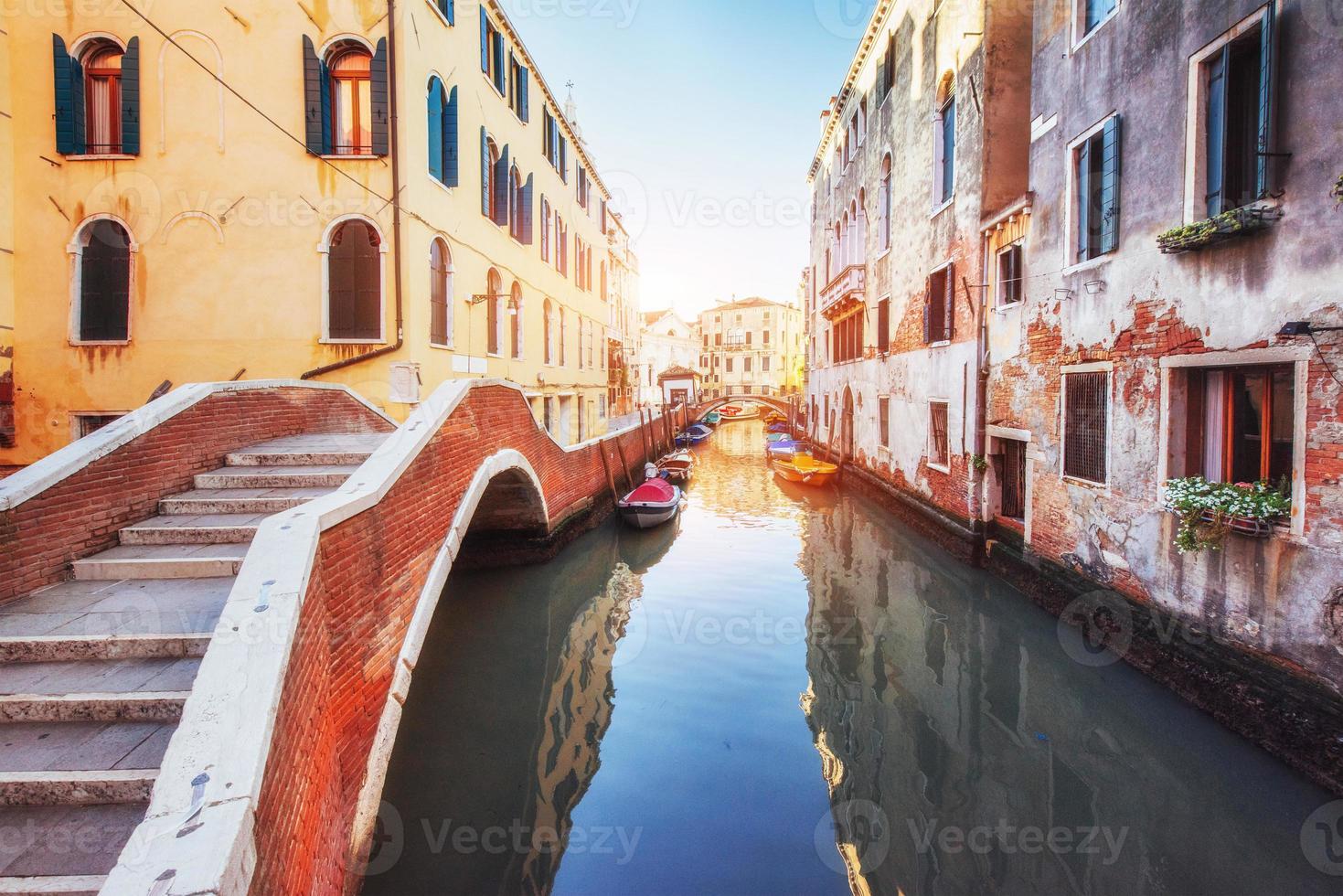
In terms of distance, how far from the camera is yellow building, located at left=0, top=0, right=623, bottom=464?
26.5ft

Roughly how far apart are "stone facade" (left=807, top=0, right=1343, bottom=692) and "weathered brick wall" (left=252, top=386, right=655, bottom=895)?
201 inches

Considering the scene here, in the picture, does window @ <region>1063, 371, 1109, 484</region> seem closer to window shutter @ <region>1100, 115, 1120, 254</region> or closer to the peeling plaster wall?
the peeling plaster wall

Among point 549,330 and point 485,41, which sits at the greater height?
point 485,41

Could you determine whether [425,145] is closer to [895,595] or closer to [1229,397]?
[895,595]

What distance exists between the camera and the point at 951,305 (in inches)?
376

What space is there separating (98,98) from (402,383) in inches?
212

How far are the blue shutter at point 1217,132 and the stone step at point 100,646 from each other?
21.3 feet

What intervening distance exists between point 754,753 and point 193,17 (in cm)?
1046

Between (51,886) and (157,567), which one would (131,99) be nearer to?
(157,567)

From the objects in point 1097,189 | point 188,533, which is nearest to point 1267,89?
point 1097,189

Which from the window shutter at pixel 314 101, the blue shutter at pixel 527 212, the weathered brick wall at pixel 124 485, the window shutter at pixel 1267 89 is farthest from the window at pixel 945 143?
the weathered brick wall at pixel 124 485

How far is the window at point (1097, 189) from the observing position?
5.69 m

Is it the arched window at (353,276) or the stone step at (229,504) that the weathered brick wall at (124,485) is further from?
the arched window at (353,276)

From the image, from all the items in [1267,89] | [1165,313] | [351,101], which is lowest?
[1165,313]
